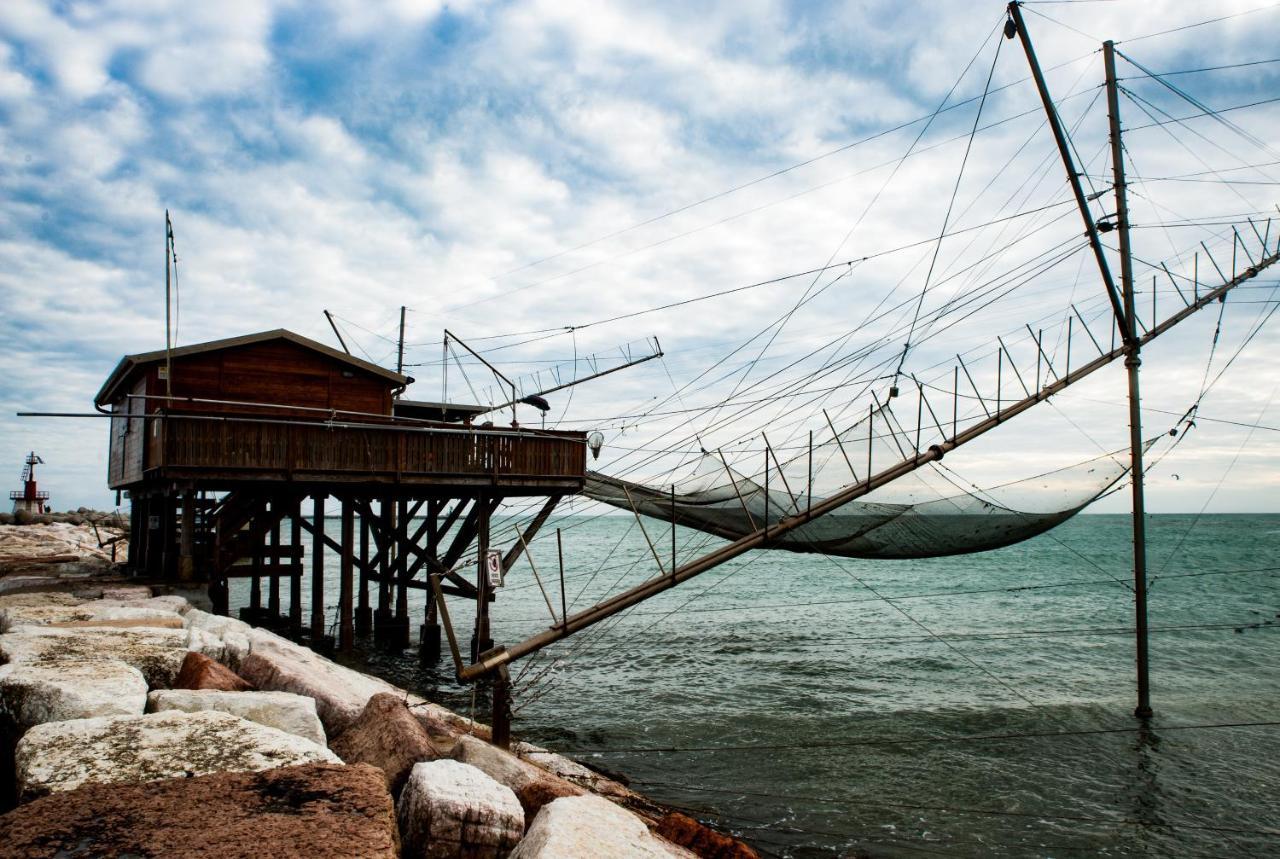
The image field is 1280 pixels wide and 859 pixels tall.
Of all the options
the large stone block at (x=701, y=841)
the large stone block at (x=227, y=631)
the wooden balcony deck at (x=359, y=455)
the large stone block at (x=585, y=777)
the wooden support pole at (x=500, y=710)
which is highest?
the wooden balcony deck at (x=359, y=455)

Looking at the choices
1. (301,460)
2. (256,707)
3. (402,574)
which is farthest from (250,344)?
(256,707)

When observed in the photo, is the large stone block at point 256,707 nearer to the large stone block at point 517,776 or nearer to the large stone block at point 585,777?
the large stone block at point 517,776

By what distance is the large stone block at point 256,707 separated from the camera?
6332mm

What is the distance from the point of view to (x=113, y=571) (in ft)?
67.6

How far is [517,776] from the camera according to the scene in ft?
23.0

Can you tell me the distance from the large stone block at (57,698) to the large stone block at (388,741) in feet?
5.46

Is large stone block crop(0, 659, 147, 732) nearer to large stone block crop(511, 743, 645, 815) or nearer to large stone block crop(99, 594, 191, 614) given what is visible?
large stone block crop(511, 743, 645, 815)

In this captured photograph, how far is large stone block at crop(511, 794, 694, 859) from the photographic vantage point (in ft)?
15.7

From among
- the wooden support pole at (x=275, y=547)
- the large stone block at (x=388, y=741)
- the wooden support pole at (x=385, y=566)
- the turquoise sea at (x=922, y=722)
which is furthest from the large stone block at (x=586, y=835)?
the wooden support pole at (x=385, y=566)

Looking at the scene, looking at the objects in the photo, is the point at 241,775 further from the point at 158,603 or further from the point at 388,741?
the point at 158,603

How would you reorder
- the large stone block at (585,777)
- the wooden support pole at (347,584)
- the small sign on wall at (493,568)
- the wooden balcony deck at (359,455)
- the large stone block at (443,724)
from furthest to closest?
the wooden support pole at (347,584), the wooden balcony deck at (359,455), the small sign on wall at (493,568), the large stone block at (443,724), the large stone block at (585,777)

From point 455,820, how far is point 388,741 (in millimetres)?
1833

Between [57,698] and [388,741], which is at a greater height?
[57,698]

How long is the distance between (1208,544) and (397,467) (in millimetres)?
81052
